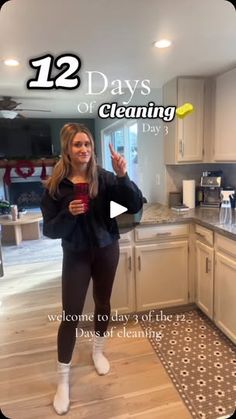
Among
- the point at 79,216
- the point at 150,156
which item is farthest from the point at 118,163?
the point at 150,156

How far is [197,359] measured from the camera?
191cm

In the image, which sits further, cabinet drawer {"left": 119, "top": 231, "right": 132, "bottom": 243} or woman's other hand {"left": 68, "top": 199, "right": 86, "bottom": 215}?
cabinet drawer {"left": 119, "top": 231, "right": 132, "bottom": 243}

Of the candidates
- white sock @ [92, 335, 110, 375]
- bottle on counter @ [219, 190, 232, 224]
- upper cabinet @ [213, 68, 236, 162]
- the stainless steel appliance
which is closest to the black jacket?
white sock @ [92, 335, 110, 375]

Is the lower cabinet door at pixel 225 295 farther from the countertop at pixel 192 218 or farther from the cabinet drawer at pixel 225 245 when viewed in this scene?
the countertop at pixel 192 218

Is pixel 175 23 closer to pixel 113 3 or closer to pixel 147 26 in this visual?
pixel 147 26

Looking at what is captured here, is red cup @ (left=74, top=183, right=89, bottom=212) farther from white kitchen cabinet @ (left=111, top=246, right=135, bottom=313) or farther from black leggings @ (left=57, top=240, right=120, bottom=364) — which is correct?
white kitchen cabinet @ (left=111, top=246, right=135, bottom=313)

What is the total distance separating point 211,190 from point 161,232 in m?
0.74

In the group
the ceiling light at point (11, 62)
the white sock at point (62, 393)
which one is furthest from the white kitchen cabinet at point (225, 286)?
the ceiling light at point (11, 62)

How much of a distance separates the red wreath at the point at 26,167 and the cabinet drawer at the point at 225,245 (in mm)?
4077

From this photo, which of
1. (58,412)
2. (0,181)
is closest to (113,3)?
(58,412)

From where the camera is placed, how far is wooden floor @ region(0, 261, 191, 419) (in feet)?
5.08

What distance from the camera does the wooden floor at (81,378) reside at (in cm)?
155

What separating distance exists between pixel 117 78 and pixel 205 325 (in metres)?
2.16

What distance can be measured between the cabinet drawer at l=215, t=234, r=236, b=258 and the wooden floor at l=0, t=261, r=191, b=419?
0.85 metres
